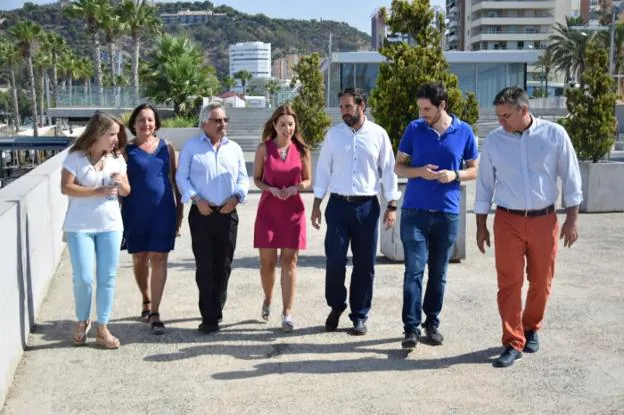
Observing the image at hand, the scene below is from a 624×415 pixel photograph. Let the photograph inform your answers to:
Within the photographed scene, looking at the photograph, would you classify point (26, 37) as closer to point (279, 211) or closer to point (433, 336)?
point (279, 211)

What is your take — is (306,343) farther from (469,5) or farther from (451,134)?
(469,5)

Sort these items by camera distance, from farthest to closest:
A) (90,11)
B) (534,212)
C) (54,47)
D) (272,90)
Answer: (54,47) < (272,90) < (90,11) < (534,212)

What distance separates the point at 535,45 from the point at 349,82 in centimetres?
8435

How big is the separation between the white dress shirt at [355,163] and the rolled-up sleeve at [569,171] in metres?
1.35

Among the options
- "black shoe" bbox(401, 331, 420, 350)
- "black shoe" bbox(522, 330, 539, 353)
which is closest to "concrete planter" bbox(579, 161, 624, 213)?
"black shoe" bbox(522, 330, 539, 353)

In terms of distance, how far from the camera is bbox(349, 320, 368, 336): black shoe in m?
6.27

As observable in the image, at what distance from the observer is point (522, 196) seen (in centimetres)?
553

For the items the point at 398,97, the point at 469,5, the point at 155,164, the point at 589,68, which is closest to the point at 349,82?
the point at 589,68

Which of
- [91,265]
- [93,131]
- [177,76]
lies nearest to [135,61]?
[177,76]

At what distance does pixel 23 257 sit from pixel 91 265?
0.59 m

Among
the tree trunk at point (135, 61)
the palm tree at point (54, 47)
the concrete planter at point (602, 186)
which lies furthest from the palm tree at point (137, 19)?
the concrete planter at point (602, 186)

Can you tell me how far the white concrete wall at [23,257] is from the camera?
5.18 metres

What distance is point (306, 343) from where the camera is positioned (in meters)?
6.09

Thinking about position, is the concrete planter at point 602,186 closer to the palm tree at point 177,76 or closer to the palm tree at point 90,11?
the palm tree at point 177,76
